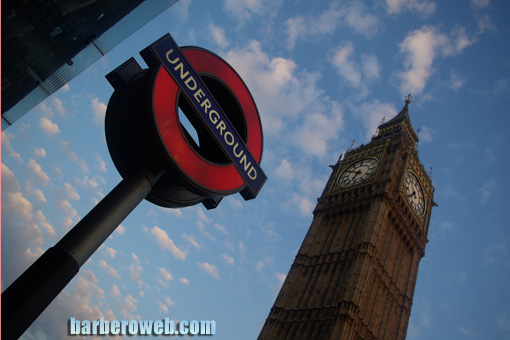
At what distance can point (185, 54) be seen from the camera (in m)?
8.53

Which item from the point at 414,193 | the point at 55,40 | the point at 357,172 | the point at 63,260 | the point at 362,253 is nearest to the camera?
the point at 63,260

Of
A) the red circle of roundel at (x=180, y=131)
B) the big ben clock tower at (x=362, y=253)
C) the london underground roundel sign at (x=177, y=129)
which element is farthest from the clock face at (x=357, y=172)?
the london underground roundel sign at (x=177, y=129)

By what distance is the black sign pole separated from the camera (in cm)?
568

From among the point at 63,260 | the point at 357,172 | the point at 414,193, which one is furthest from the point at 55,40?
the point at 414,193

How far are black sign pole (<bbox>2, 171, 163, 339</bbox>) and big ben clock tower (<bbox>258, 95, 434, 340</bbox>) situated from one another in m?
30.9

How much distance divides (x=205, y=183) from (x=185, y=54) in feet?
9.06

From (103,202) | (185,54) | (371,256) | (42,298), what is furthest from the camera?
(371,256)

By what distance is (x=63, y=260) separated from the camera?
20.9 feet

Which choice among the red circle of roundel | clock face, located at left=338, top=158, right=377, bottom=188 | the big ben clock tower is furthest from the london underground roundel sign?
clock face, located at left=338, top=158, right=377, bottom=188

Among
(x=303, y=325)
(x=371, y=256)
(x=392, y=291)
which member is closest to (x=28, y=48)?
(x=303, y=325)

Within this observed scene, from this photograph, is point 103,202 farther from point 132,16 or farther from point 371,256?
point 371,256

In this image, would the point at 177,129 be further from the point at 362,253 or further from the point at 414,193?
the point at 414,193

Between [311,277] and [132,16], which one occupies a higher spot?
[311,277]

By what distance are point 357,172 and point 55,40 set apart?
149ft
